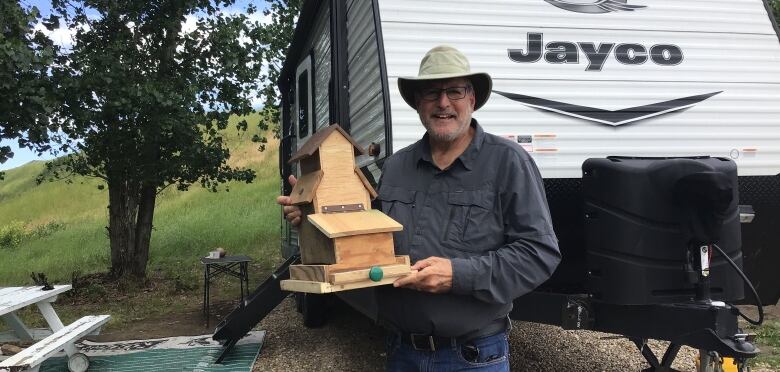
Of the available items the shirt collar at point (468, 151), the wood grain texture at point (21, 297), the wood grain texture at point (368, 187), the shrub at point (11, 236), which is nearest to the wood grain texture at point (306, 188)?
the wood grain texture at point (368, 187)

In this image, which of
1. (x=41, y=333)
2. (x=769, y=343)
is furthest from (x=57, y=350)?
(x=769, y=343)

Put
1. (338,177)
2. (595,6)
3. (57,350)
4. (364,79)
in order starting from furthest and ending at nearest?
(57,350) < (364,79) < (595,6) < (338,177)

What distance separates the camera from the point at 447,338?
6.01 ft

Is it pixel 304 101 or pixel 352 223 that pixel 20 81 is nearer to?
pixel 304 101

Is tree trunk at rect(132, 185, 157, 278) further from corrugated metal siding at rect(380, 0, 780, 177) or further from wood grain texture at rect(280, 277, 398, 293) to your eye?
wood grain texture at rect(280, 277, 398, 293)

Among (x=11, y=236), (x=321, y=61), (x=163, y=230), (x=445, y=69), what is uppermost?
(x=321, y=61)

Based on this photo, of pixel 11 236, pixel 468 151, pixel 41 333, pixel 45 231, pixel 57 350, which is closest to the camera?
pixel 468 151

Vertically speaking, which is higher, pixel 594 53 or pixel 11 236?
pixel 594 53

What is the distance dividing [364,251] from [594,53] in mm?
2315

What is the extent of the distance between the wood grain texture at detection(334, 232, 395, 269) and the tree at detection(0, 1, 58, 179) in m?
5.57

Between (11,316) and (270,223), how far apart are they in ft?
38.0

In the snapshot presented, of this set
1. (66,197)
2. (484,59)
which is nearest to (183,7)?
(484,59)

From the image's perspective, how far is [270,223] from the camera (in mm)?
16844

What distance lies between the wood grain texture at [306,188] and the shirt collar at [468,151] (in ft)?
1.17
